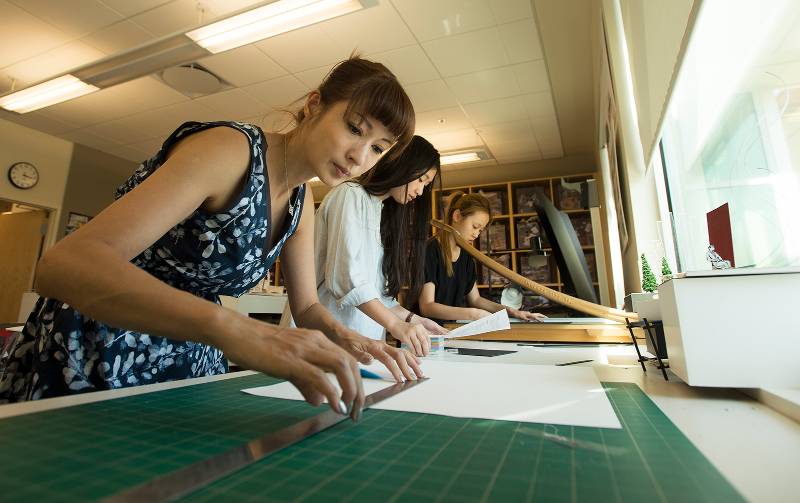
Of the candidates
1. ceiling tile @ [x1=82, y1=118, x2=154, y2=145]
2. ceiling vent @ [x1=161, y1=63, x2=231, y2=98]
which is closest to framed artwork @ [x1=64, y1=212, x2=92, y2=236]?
ceiling tile @ [x1=82, y1=118, x2=154, y2=145]

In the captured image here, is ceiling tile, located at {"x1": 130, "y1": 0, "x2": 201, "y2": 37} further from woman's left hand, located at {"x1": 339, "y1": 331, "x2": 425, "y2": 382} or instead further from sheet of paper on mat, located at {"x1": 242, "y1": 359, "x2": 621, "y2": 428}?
sheet of paper on mat, located at {"x1": 242, "y1": 359, "x2": 621, "y2": 428}

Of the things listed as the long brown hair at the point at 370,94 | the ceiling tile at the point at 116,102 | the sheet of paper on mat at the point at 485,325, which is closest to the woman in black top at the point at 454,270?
the sheet of paper on mat at the point at 485,325

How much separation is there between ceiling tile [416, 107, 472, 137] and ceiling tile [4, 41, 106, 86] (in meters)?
2.94

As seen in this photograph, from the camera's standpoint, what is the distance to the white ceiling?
9.56ft

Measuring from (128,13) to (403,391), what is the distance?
351 cm

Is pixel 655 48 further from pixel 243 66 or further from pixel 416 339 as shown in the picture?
pixel 243 66

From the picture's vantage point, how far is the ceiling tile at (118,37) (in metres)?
3.09

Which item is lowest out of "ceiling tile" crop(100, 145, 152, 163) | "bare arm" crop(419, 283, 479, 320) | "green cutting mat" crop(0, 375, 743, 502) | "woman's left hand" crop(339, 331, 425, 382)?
"green cutting mat" crop(0, 375, 743, 502)

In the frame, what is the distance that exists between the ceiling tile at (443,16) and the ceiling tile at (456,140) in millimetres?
1781

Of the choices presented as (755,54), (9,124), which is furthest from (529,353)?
(9,124)

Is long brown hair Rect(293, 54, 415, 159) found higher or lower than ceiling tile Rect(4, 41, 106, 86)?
lower

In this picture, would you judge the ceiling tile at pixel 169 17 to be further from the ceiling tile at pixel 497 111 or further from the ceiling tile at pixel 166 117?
the ceiling tile at pixel 497 111

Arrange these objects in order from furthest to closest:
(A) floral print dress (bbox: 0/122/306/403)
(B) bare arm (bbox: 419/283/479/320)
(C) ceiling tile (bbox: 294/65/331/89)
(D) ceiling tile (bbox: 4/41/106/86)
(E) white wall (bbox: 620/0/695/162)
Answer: (C) ceiling tile (bbox: 294/65/331/89), (D) ceiling tile (bbox: 4/41/106/86), (B) bare arm (bbox: 419/283/479/320), (E) white wall (bbox: 620/0/695/162), (A) floral print dress (bbox: 0/122/306/403)

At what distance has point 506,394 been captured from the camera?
0.71 m
